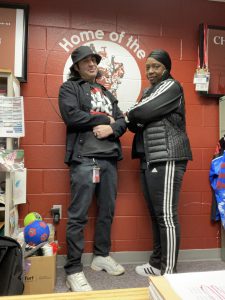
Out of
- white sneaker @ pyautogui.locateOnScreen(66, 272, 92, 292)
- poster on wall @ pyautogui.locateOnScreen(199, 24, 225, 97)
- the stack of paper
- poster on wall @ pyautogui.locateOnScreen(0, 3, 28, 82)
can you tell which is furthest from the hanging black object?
poster on wall @ pyautogui.locateOnScreen(199, 24, 225, 97)

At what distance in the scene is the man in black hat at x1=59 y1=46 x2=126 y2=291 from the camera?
1910 mm

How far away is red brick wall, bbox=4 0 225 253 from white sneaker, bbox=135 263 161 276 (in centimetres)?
25

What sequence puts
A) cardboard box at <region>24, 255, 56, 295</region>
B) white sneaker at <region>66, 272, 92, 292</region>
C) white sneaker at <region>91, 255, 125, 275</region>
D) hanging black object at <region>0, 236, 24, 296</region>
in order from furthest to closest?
white sneaker at <region>91, 255, 125, 275</region>, white sneaker at <region>66, 272, 92, 292</region>, cardboard box at <region>24, 255, 56, 295</region>, hanging black object at <region>0, 236, 24, 296</region>

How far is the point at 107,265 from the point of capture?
6.96ft

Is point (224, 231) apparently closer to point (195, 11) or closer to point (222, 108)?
point (222, 108)

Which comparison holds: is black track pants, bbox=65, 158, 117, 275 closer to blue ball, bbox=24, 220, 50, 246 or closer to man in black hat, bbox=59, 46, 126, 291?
man in black hat, bbox=59, 46, 126, 291

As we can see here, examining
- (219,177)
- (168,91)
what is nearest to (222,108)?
(219,177)

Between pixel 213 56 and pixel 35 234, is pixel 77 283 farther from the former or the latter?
pixel 213 56

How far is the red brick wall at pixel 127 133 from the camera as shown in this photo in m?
2.30

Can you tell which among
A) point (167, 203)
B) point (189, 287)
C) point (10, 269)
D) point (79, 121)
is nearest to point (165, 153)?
point (167, 203)

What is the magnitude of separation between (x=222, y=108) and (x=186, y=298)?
2279 mm

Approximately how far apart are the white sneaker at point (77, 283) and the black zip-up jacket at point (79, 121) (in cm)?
76

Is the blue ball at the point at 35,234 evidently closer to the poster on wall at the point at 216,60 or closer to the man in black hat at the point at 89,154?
the man in black hat at the point at 89,154

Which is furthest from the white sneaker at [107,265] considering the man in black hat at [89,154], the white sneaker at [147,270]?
the white sneaker at [147,270]
